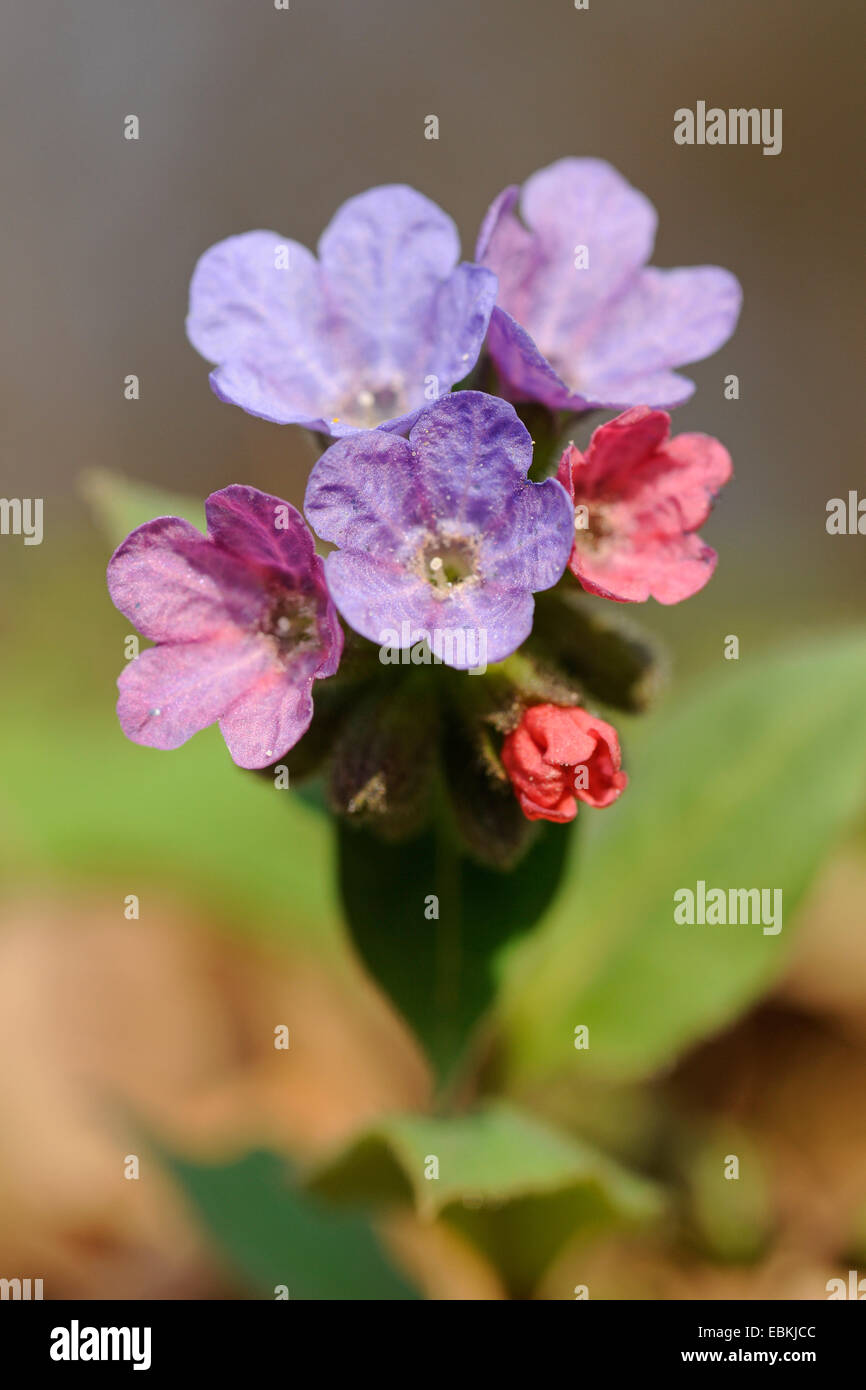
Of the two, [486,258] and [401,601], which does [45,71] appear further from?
[401,601]

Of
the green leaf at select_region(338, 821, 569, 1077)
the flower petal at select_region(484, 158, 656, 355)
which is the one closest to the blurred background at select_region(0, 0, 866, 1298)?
the green leaf at select_region(338, 821, 569, 1077)

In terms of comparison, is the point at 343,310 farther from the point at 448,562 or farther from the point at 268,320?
the point at 448,562

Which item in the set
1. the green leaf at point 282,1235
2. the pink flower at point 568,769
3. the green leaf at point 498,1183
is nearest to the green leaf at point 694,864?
the green leaf at point 498,1183

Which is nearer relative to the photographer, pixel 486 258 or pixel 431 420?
pixel 431 420

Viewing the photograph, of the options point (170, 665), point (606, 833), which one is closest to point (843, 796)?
point (606, 833)

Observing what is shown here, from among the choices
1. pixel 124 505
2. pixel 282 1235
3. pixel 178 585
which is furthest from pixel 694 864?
pixel 124 505

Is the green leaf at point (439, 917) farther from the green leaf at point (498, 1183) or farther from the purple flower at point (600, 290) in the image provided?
the purple flower at point (600, 290)

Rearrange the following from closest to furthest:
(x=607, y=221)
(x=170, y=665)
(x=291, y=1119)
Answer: (x=170, y=665), (x=607, y=221), (x=291, y=1119)

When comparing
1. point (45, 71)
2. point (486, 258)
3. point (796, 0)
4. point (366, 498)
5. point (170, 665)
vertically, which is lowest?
point (170, 665)

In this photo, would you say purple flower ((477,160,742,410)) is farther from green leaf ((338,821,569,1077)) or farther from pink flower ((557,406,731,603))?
green leaf ((338,821,569,1077))
